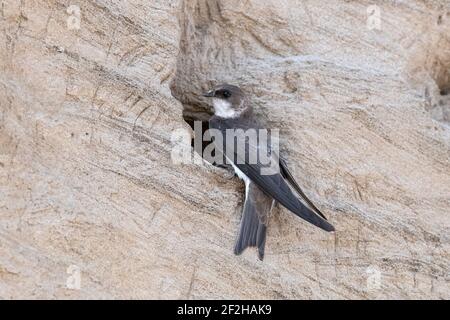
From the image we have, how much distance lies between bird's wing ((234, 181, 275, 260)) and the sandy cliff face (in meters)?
0.04

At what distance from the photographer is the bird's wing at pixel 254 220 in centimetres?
291

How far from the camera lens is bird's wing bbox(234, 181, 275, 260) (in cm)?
291

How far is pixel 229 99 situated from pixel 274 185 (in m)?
0.40

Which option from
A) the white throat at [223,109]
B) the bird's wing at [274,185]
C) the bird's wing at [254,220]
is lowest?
the bird's wing at [254,220]

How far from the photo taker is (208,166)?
298cm

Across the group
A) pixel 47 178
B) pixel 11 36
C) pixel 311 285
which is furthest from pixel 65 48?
pixel 311 285

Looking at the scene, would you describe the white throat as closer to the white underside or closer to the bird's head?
the bird's head

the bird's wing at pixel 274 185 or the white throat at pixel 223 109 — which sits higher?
the white throat at pixel 223 109

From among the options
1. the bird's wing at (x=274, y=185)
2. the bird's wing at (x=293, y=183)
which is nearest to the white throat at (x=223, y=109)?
the bird's wing at (x=274, y=185)

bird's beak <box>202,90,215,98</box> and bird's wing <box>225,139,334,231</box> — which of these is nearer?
bird's wing <box>225,139,334,231</box>

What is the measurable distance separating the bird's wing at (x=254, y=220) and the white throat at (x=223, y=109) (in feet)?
0.99

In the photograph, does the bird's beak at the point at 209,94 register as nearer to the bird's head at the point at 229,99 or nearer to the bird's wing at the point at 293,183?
the bird's head at the point at 229,99

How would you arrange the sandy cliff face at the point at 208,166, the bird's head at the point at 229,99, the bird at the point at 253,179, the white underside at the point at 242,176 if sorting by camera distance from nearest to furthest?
the sandy cliff face at the point at 208,166 < the bird at the point at 253,179 < the white underside at the point at 242,176 < the bird's head at the point at 229,99

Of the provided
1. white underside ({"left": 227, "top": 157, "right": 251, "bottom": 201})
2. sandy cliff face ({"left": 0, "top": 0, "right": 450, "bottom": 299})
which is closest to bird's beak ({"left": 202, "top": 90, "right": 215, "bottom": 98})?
sandy cliff face ({"left": 0, "top": 0, "right": 450, "bottom": 299})
